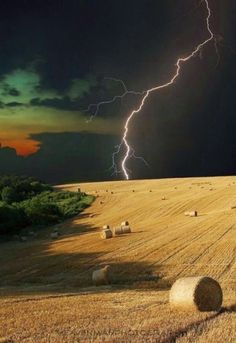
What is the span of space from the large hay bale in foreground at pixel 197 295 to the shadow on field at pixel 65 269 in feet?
16.8

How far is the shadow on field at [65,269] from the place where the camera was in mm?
20516

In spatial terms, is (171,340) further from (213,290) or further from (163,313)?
(213,290)

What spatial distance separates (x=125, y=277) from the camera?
2167 centimetres

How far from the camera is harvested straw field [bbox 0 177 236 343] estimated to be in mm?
11042

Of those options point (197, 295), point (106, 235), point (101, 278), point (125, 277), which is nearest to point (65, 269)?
point (125, 277)

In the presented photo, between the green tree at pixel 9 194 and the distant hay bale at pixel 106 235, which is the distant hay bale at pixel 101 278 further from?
the green tree at pixel 9 194

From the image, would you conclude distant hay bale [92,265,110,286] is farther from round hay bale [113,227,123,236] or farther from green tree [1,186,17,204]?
green tree [1,186,17,204]

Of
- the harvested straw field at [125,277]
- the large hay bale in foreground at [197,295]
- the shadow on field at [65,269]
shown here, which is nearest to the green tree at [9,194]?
the harvested straw field at [125,277]

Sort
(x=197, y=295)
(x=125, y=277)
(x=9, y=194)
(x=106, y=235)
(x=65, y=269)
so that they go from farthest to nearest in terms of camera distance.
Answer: (x=9, y=194), (x=106, y=235), (x=65, y=269), (x=125, y=277), (x=197, y=295)

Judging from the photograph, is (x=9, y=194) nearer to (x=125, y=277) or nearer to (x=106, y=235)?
(x=106, y=235)

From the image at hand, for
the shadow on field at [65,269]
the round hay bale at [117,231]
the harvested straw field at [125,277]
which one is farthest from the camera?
the round hay bale at [117,231]

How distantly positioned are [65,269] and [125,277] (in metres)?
4.18

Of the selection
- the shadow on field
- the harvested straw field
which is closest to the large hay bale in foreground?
the harvested straw field

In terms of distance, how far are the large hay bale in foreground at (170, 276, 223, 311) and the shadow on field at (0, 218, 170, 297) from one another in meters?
5.12
